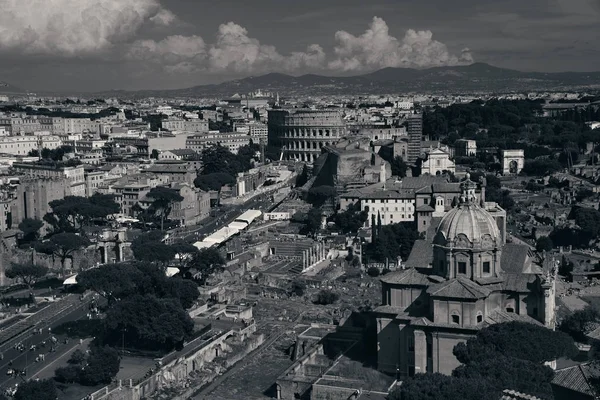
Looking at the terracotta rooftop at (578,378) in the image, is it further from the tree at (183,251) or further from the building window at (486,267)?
the tree at (183,251)

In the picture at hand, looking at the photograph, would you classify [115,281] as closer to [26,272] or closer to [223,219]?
[26,272]

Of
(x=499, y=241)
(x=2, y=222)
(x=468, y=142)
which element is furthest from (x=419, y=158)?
(x=499, y=241)

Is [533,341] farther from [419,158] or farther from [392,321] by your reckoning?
[419,158]

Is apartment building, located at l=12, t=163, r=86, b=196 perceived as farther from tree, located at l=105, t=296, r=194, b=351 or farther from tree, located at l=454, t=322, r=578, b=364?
tree, located at l=454, t=322, r=578, b=364

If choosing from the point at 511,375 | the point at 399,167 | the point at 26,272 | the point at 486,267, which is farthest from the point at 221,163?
the point at 511,375

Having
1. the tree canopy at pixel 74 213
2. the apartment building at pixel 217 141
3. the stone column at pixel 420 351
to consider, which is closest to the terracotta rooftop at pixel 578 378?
the stone column at pixel 420 351

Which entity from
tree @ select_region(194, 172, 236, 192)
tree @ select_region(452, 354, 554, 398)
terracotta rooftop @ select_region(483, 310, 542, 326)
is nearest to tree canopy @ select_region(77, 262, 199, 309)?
terracotta rooftop @ select_region(483, 310, 542, 326)

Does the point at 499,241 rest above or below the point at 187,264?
above
